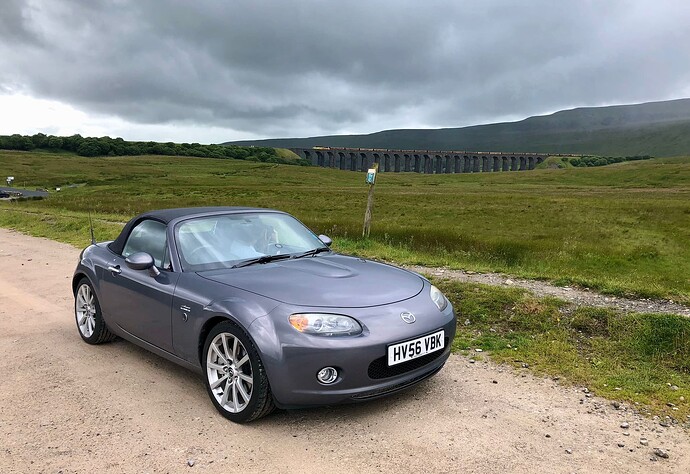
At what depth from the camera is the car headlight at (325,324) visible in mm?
3586

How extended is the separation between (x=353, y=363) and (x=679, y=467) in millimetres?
2113

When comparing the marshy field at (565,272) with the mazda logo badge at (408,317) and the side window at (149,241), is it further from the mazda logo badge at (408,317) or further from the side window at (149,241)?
the side window at (149,241)

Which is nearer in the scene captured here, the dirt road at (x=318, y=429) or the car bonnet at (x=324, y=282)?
the dirt road at (x=318, y=429)

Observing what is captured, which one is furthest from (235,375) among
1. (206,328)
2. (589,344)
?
(589,344)

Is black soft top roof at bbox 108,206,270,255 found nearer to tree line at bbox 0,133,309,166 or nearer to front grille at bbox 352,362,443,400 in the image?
front grille at bbox 352,362,443,400

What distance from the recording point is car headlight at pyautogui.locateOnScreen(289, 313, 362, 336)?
3586mm

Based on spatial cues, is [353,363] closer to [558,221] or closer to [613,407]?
[613,407]

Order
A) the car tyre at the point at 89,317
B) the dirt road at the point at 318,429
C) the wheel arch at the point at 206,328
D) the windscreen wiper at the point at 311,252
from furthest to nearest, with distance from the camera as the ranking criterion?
the car tyre at the point at 89,317 → the windscreen wiper at the point at 311,252 → the wheel arch at the point at 206,328 → the dirt road at the point at 318,429

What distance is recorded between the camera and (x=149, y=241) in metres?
5.11

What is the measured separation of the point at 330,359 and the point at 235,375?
0.82m

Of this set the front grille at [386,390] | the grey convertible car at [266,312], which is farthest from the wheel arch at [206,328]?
the front grille at [386,390]

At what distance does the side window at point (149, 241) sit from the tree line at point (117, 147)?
172m

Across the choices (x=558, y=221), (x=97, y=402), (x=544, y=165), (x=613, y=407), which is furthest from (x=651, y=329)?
(x=544, y=165)

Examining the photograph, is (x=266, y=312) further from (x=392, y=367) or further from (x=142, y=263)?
(x=142, y=263)
